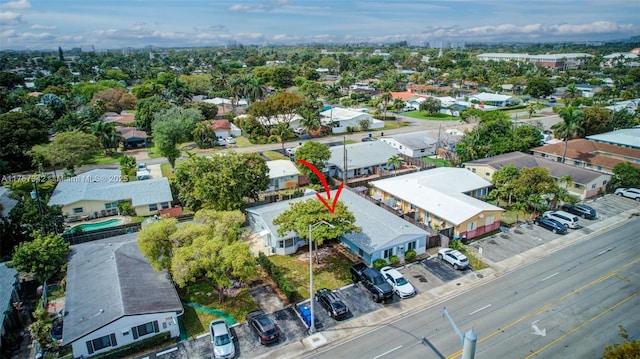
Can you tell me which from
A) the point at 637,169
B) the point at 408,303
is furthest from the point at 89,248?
the point at 637,169

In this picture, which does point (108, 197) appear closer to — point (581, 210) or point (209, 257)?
point (209, 257)

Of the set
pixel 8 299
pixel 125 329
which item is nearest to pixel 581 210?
pixel 125 329

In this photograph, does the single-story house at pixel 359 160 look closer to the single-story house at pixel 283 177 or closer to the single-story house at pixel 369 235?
the single-story house at pixel 283 177

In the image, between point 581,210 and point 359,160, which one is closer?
point 581,210

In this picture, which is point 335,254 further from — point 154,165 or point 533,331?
point 154,165

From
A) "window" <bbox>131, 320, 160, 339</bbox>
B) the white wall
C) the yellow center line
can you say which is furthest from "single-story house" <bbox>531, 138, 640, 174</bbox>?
"window" <bbox>131, 320, 160, 339</bbox>

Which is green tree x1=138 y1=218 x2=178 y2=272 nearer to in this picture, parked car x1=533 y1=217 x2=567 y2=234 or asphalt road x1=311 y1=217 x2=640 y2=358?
asphalt road x1=311 y1=217 x2=640 y2=358
